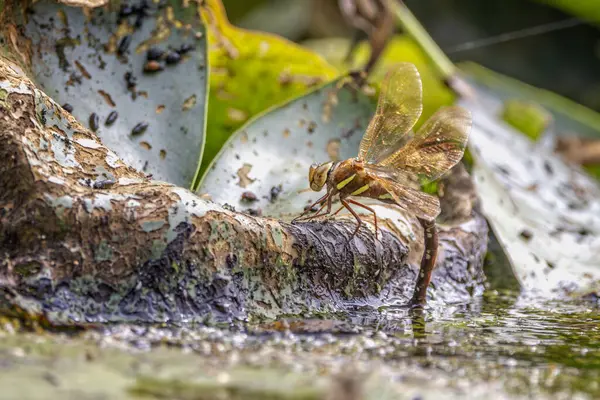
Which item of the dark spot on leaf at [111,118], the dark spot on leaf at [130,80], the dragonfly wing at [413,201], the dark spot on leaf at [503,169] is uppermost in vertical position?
the dark spot on leaf at [130,80]

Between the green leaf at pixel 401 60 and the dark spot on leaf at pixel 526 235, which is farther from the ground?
the green leaf at pixel 401 60

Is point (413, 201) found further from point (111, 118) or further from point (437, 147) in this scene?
point (111, 118)

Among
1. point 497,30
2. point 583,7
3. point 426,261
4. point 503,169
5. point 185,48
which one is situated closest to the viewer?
point 426,261

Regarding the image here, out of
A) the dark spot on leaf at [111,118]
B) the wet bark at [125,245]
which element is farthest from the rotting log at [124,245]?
the dark spot on leaf at [111,118]

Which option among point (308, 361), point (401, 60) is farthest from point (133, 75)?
point (401, 60)

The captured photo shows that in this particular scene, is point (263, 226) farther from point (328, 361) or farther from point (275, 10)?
point (275, 10)

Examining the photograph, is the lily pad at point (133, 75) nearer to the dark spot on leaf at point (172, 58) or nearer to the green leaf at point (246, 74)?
the dark spot on leaf at point (172, 58)

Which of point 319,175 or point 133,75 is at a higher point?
point 133,75
